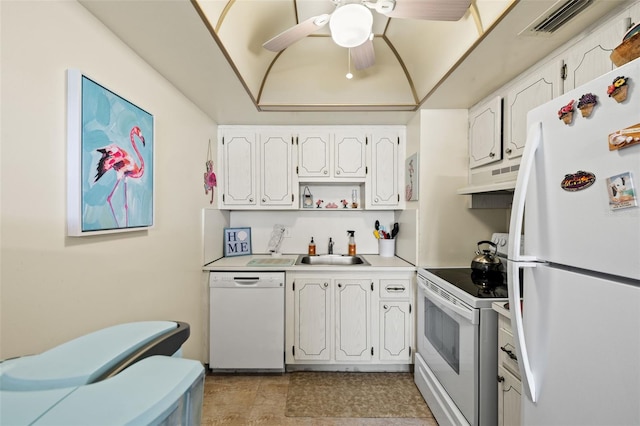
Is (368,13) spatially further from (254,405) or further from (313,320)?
(254,405)

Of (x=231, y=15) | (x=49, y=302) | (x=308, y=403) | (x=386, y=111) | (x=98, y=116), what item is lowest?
(x=308, y=403)

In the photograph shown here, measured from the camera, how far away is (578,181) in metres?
0.74

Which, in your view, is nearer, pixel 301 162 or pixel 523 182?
pixel 523 182

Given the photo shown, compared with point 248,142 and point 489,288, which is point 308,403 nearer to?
point 489,288

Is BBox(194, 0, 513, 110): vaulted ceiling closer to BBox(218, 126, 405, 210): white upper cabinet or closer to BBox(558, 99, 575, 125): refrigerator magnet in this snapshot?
BBox(218, 126, 405, 210): white upper cabinet

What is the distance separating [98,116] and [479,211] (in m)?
2.52

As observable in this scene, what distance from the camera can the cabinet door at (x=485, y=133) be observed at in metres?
1.83

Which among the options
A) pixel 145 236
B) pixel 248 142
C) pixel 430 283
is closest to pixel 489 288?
pixel 430 283

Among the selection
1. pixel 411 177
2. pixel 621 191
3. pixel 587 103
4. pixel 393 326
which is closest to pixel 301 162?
pixel 411 177

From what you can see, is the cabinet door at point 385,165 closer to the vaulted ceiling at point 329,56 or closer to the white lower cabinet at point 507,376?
the vaulted ceiling at point 329,56

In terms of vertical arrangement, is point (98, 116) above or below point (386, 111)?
below

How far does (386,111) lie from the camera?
2.30 metres

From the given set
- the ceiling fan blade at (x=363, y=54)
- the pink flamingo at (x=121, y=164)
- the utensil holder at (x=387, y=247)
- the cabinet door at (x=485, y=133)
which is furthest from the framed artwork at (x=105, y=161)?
the cabinet door at (x=485, y=133)

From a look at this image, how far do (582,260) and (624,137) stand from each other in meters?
0.33
